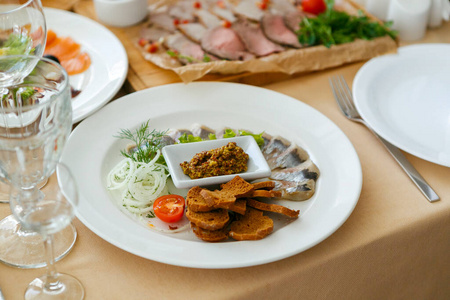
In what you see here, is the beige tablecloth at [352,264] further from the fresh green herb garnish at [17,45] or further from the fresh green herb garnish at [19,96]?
the fresh green herb garnish at [17,45]

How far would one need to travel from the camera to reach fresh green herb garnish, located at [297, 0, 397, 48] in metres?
2.50

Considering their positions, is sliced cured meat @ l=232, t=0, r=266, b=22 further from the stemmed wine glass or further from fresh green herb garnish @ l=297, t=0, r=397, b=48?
the stemmed wine glass

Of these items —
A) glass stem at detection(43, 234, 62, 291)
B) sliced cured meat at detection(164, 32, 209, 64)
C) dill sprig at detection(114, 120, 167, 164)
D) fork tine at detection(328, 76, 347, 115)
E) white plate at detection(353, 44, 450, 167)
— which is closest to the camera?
glass stem at detection(43, 234, 62, 291)

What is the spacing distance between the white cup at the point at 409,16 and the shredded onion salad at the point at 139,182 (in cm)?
168

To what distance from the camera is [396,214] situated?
1.60 meters

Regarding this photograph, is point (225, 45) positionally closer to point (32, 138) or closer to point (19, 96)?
point (19, 96)

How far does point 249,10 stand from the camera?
2.83 meters

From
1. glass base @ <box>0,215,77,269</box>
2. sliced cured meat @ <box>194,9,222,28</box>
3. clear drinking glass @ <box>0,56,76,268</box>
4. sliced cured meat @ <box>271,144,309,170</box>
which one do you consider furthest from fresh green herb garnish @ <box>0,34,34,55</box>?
sliced cured meat @ <box>194,9,222,28</box>

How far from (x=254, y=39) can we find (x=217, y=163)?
1128 millimetres

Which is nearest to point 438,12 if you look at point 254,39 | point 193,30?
point 254,39

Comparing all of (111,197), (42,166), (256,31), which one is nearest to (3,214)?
(111,197)

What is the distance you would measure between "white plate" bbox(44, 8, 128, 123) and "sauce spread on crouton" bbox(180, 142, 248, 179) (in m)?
0.53

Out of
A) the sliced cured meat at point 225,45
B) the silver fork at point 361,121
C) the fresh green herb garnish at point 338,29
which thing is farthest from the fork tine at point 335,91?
the sliced cured meat at point 225,45

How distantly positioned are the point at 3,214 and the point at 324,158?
1.11m
